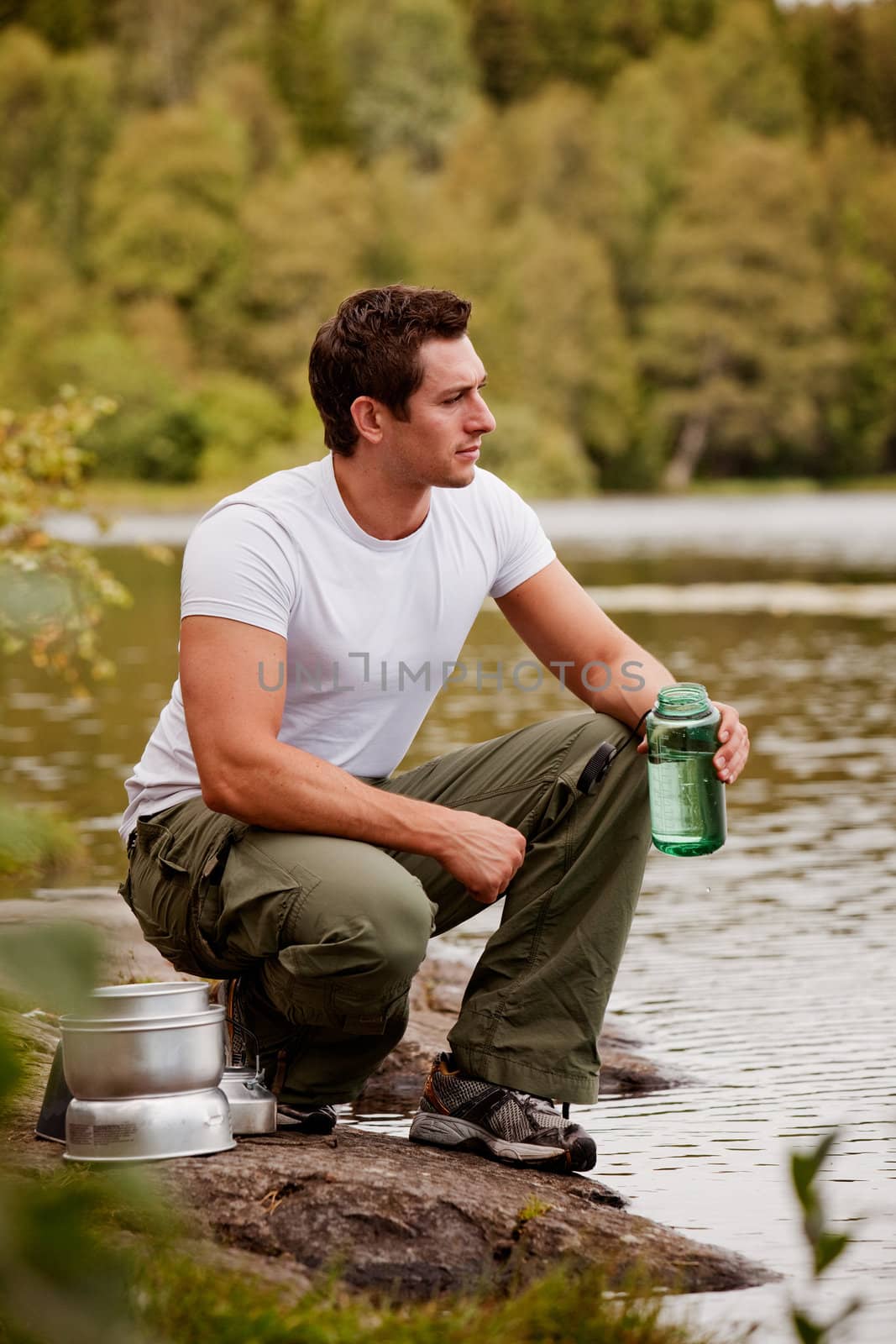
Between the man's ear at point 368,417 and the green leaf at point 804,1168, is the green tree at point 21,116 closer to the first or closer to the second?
the man's ear at point 368,417

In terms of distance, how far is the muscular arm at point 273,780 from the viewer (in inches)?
135

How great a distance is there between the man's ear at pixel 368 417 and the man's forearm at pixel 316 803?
0.61 metres

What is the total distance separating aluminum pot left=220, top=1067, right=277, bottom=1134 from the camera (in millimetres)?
3461

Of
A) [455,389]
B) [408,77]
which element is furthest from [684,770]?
[408,77]

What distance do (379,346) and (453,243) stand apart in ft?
214

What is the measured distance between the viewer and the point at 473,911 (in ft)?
12.5

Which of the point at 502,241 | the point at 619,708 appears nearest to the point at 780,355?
the point at 502,241

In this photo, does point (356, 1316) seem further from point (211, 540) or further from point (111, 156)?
point (111, 156)

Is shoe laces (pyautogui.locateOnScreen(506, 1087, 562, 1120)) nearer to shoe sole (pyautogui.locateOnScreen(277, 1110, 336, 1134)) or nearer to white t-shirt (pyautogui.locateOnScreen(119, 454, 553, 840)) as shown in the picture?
shoe sole (pyautogui.locateOnScreen(277, 1110, 336, 1134))

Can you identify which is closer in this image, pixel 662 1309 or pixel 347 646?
pixel 662 1309

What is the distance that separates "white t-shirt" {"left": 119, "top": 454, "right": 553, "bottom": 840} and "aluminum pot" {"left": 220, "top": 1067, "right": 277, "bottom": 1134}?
0.53 meters

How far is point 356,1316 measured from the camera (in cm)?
271

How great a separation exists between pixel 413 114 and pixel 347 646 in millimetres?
83640

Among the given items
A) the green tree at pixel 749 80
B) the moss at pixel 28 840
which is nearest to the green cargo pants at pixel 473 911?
the moss at pixel 28 840
